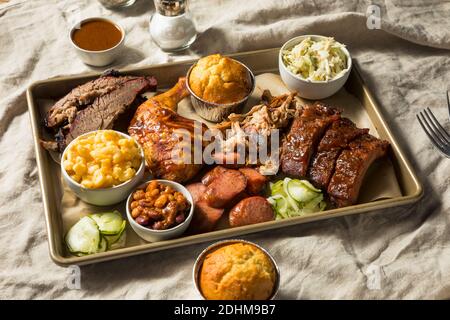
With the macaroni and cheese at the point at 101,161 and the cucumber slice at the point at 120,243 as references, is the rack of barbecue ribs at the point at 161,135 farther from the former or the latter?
the cucumber slice at the point at 120,243

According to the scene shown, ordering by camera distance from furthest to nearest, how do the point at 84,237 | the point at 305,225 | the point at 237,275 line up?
1. the point at 305,225
2. the point at 84,237
3. the point at 237,275

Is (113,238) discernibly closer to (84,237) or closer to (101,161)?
(84,237)

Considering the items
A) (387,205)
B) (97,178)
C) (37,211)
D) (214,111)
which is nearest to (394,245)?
(387,205)

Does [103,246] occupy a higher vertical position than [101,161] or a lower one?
lower

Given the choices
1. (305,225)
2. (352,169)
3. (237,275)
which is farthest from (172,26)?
(237,275)

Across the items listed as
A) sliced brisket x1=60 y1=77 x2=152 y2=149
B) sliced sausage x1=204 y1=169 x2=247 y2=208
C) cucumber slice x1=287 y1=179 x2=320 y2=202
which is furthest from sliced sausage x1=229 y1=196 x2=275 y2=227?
sliced brisket x1=60 y1=77 x2=152 y2=149
